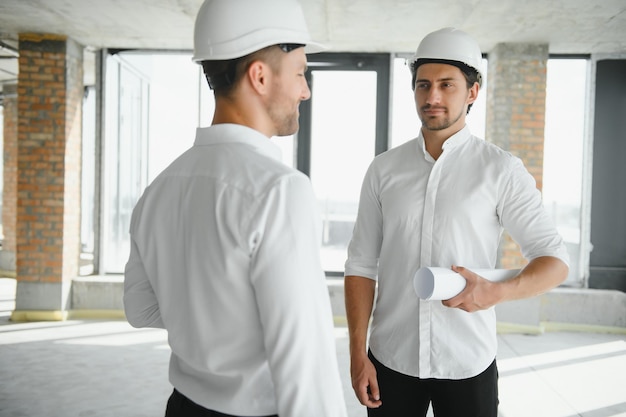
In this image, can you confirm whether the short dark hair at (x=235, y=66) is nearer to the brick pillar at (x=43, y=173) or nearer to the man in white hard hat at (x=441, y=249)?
the man in white hard hat at (x=441, y=249)

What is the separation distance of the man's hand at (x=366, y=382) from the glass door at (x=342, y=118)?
511 cm

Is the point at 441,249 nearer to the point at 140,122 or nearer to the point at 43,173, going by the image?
the point at 43,173

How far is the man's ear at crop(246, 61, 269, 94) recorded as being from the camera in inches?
42.8

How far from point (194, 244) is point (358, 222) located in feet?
3.28

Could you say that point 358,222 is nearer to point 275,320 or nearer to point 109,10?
point 275,320

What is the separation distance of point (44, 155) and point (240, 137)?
19.4 feet

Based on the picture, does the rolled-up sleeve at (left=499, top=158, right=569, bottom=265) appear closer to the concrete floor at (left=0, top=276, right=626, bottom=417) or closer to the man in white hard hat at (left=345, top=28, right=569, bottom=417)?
the man in white hard hat at (left=345, top=28, right=569, bottom=417)

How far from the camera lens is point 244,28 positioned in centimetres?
108

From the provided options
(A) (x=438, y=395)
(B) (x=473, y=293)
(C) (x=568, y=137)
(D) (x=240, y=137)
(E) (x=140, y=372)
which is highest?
(C) (x=568, y=137)

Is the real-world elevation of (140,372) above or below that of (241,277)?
below

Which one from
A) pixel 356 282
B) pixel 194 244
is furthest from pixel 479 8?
pixel 194 244

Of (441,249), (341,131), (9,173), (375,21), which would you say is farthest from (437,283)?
(9,173)

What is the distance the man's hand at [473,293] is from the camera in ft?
4.94

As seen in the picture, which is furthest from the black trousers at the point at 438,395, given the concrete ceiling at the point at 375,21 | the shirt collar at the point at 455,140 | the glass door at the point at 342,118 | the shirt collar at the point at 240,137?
the glass door at the point at 342,118
